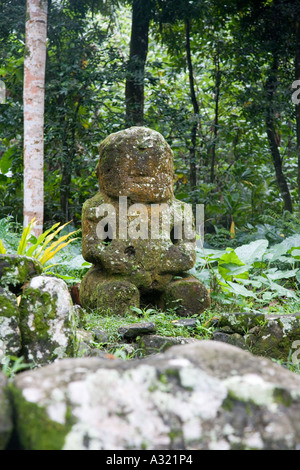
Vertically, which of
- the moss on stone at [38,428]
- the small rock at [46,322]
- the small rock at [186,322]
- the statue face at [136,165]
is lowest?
the small rock at [186,322]

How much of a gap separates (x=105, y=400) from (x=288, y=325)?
275 cm

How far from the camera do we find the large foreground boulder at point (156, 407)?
1.02m

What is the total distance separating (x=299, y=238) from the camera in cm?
A: 605

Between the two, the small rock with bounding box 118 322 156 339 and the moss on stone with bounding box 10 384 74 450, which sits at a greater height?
the moss on stone with bounding box 10 384 74 450

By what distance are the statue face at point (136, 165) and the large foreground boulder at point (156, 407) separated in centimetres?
332

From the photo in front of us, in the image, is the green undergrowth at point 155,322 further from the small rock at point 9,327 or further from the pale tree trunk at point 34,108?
the pale tree trunk at point 34,108

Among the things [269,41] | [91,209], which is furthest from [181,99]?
[91,209]

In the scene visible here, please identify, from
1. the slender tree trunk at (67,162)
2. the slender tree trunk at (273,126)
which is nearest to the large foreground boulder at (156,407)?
the slender tree trunk at (67,162)

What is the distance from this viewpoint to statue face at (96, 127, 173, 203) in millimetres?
4324

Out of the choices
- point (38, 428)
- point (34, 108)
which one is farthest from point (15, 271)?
point (34, 108)

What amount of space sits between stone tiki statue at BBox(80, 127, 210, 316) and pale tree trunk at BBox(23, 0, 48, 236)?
1808mm

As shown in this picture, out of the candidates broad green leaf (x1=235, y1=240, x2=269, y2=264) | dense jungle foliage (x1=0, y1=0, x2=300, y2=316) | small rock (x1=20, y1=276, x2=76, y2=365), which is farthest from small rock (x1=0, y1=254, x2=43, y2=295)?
dense jungle foliage (x1=0, y1=0, x2=300, y2=316)

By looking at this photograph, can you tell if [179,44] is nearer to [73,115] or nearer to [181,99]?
[181,99]

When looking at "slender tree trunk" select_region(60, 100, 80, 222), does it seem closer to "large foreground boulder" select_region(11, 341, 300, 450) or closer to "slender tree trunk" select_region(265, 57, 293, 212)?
"slender tree trunk" select_region(265, 57, 293, 212)
